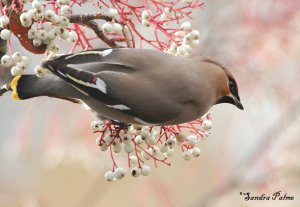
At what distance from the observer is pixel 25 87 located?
2.14 meters

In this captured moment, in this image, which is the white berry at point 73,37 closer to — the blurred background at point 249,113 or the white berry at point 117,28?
the white berry at point 117,28

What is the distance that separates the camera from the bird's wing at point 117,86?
202cm

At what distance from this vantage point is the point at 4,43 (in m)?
1.94

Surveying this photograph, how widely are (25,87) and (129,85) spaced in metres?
0.32

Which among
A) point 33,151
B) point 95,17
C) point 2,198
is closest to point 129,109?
point 95,17

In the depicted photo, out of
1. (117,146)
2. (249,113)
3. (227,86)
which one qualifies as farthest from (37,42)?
(249,113)

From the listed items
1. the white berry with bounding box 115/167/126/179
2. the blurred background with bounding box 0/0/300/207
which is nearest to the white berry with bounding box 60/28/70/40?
the white berry with bounding box 115/167/126/179

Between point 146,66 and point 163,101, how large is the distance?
12cm

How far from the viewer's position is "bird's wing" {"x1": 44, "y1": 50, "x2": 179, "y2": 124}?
6.64ft

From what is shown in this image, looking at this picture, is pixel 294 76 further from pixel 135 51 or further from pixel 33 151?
pixel 33 151

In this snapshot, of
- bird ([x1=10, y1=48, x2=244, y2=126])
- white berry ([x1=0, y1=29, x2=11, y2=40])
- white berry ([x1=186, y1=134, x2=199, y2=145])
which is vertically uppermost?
white berry ([x1=0, y1=29, x2=11, y2=40])

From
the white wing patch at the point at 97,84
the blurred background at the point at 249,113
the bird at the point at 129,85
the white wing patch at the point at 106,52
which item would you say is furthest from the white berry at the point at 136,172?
the blurred background at the point at 249,113

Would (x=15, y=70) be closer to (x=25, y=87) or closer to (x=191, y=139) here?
(x=25, y=87)

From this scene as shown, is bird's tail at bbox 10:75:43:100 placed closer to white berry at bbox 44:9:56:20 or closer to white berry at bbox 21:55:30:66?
white berry at bbox 21:55:30:66
